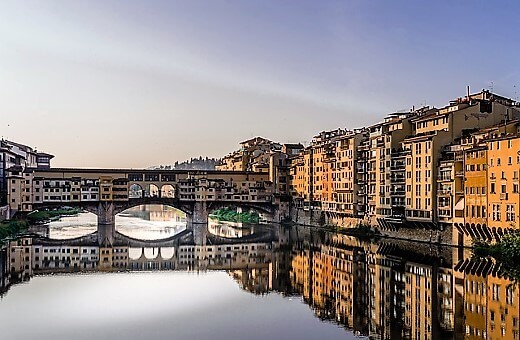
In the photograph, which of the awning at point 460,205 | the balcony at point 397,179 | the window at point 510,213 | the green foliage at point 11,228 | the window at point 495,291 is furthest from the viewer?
the green foliage at point 11,228

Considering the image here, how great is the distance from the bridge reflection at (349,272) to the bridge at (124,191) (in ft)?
34.6

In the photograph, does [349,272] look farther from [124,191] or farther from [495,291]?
[124,191]

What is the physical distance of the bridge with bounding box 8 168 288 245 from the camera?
154 ft

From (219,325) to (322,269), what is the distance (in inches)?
408

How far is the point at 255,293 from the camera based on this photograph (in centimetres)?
2228

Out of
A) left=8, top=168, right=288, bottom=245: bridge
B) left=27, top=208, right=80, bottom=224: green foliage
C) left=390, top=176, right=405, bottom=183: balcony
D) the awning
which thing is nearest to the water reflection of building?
the awning

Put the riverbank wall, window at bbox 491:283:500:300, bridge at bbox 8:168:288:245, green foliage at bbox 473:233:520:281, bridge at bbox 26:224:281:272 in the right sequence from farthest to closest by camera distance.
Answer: bridge at bbox 8:168:288:245
the riverbank wall
bridge at bbox 26:224:281:272
green foliage at bbox 473:233:520:281
window at bbox 491:283:500:300

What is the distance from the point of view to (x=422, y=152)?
32.9 m

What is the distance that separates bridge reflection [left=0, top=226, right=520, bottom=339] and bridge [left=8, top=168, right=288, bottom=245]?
34.6 feet

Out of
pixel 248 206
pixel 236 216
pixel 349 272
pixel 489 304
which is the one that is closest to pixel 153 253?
pixel 349 272

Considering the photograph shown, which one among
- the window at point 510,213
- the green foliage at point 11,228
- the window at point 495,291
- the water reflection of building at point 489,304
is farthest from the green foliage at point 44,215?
the window at point 495,291

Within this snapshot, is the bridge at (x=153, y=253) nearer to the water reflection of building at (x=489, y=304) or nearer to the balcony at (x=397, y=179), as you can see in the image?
the balcony at (x=397, y=179)

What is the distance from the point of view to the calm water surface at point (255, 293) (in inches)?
646

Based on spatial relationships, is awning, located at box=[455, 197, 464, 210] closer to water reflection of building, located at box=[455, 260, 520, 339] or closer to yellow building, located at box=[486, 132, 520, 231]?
yellow building, located at box=[486, 132, 520, 231]
